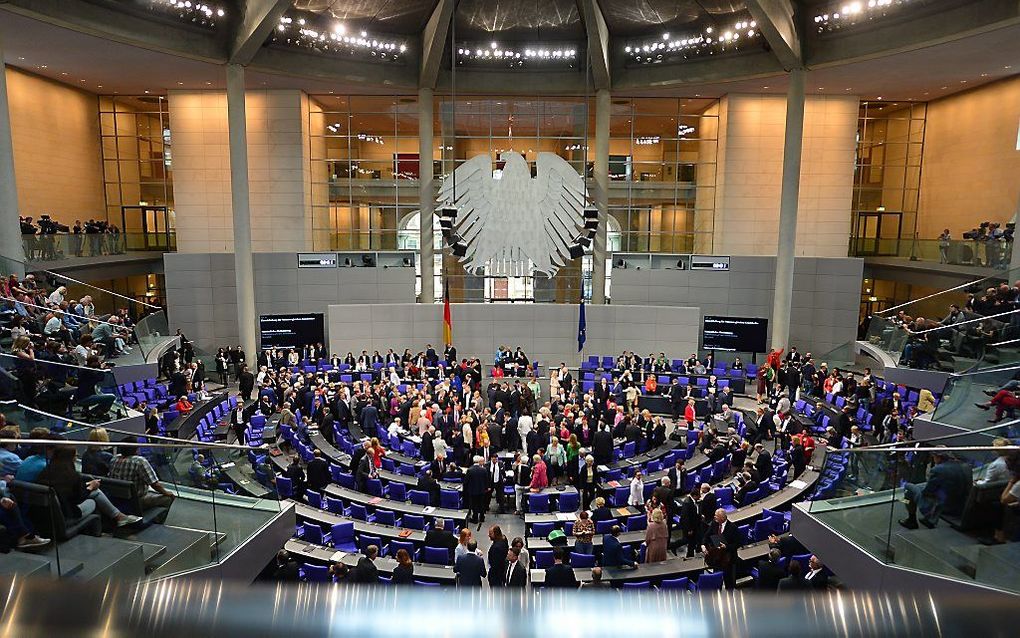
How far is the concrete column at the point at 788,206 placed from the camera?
22.0 meters

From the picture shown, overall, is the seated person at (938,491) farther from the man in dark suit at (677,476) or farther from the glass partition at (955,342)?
the glass partition at (955,342)

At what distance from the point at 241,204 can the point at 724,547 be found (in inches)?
769

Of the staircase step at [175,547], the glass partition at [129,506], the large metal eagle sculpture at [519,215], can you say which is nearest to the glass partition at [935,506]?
the glass partition at [129,506]

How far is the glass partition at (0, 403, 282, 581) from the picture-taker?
4.88 metres

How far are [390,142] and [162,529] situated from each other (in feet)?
77.9

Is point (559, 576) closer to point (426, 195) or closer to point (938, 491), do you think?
point (938, 491)

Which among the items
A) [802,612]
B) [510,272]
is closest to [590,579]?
[802,612]

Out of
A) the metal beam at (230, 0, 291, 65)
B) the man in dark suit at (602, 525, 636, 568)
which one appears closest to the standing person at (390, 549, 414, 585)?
the man in dark suit at (602, 525, 636, 568)

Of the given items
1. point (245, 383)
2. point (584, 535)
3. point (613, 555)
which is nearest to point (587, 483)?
point (584, 535)

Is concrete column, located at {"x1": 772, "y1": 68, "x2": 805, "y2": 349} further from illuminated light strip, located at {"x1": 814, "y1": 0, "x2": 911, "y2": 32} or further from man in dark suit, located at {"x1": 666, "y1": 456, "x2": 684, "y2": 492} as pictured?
man in dark suit, located at {"x1": 666, "y1": 456, "x2": 684, "y2": 492}

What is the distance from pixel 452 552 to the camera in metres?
9.14

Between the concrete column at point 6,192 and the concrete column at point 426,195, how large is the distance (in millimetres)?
12976

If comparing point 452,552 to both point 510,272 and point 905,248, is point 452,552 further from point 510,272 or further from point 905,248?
point 905,248

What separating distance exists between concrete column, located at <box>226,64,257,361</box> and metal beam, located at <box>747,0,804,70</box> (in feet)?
56.2
